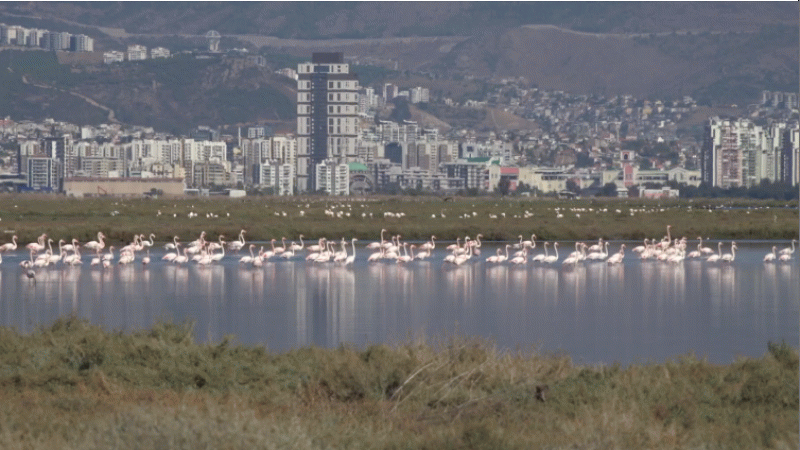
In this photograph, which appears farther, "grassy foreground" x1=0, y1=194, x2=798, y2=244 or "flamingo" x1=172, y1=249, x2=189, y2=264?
"grassy foreground" x1=0, y1=194, x2=798, y2=244

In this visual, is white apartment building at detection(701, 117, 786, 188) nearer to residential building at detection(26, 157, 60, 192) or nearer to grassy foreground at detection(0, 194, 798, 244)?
residential building at detection(26, 157, 60, 192)

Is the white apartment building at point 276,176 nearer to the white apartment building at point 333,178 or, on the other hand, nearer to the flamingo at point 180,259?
the white apartment building at point 333,178

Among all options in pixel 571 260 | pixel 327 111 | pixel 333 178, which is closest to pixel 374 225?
pixel 571 260

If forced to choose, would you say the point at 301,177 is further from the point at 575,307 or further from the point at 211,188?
the point at 575,307

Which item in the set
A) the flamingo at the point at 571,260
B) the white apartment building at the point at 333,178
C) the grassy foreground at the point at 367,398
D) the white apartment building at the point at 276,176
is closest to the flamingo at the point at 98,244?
the flamingo at the point at 571,260

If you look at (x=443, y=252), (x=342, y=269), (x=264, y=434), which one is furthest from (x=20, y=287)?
(x=264, y=434)

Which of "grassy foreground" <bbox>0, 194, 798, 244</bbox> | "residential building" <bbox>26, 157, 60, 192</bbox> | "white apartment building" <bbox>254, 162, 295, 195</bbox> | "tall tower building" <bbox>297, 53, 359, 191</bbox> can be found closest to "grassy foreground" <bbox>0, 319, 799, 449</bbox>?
"grassy foreground" <bbox>0, 194, 798, 244</bbox>

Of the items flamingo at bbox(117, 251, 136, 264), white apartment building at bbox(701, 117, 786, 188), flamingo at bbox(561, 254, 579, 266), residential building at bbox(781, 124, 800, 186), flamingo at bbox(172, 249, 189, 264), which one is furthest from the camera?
white apartment building at bbox(701, 117, 786, 188)
